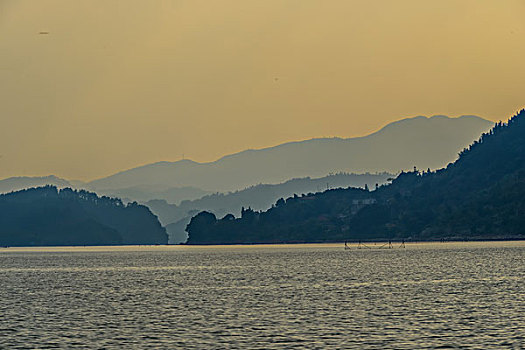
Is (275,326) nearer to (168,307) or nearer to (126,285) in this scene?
(168,307)

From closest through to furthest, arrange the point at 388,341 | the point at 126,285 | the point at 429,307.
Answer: the point at 388,341 → the point at 429,307 → the point at 126,285

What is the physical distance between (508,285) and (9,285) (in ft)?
330

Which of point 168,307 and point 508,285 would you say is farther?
point 508,285

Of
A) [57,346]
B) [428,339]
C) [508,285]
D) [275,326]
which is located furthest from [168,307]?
[508,285]

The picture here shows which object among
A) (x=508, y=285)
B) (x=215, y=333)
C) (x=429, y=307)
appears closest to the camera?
(x=215, y=333)

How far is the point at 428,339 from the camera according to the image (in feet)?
292

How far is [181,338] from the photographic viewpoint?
92.9 m

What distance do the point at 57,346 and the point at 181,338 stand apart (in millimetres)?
12312

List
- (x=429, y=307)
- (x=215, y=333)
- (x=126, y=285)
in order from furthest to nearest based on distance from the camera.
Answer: (x=126, y=285), (x=429, y=307), (x=215, y=333)

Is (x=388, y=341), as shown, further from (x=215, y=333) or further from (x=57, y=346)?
(x=57, y=346)

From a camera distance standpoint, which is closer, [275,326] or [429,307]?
[275,326]

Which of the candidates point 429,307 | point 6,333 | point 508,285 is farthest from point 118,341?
point 508,285

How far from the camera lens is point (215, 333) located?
96.6 meters

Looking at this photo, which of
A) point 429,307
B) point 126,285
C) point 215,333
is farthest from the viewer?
point 126,285
